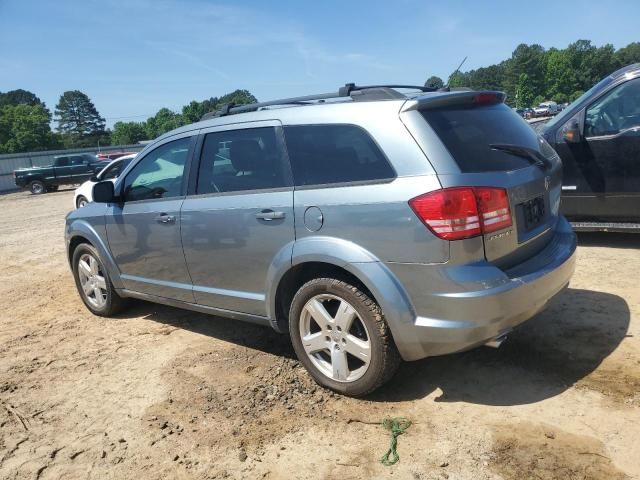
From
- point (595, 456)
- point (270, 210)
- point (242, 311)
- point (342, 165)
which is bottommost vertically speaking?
point (595, 456)

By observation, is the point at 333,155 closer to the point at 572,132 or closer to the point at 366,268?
the point at 366,268

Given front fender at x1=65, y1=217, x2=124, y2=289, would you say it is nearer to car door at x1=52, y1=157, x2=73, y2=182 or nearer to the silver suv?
the silver suv

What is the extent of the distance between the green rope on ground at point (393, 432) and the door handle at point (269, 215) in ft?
4.53

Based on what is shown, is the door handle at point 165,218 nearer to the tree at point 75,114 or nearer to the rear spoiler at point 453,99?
the rear spoiler at point 453,99

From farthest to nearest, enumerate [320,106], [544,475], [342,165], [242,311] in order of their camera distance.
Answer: [242,311], [320,106], [342,165], [544,475]

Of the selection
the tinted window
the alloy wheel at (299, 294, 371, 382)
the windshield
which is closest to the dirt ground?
the alloy wheel at (299, 294, 371, 382)

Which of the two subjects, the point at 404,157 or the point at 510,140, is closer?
the point at 404,157

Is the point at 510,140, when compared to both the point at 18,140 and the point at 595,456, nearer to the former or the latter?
the point at 595,456

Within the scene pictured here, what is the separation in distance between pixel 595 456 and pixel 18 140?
96733 mm

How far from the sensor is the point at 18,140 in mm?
83938

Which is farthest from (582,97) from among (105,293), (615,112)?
(105,293)

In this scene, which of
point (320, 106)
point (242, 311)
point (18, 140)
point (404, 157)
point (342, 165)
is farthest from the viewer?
point (18, 140)

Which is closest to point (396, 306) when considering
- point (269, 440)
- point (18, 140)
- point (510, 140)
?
point (269, 440)

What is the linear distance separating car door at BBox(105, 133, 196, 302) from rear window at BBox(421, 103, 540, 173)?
2049 millimetres
